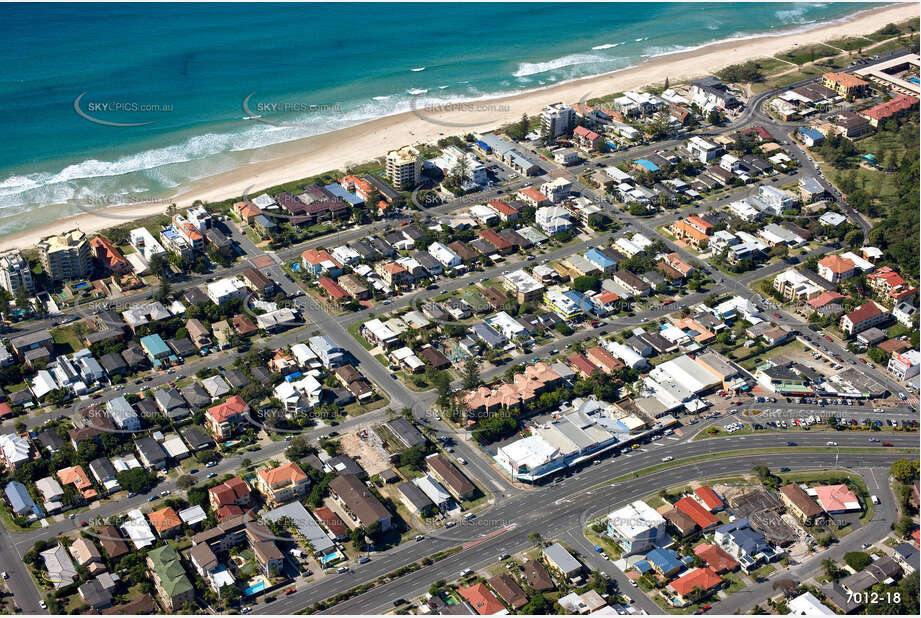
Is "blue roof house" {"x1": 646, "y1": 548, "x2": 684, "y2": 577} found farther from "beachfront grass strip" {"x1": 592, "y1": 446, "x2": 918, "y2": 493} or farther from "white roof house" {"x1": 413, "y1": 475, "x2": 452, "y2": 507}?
"white roof house" {"x1": 413, "y1": 475, "x2": 452, "y2": 507}

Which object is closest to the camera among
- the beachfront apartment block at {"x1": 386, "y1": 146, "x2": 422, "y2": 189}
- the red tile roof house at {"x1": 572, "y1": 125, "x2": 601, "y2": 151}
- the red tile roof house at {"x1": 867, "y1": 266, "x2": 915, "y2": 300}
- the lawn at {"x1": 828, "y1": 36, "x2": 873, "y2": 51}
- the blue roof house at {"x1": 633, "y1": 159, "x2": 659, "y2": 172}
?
the red tile roof house at {"x1": 867, "y1": 266, "x2": 915, "y2": 300}

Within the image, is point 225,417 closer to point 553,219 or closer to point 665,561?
point 665,561

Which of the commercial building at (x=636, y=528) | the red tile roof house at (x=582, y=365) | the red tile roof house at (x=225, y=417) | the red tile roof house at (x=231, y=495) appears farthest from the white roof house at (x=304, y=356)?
the commercial building at (x=636, y=528)

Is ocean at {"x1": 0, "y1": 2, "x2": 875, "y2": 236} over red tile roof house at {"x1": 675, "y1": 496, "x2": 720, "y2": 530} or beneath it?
over

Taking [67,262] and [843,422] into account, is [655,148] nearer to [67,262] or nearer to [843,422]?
[843,422]

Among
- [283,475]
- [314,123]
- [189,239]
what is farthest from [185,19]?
[283,475]

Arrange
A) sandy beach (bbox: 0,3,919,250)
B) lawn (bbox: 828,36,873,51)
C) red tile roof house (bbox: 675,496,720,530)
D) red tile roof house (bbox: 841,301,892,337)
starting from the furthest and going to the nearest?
lawn (bbox: 828,36,873,51), sandy beach (bbox: 0,3,919,250), red tile roof house (bbox: 841,301,892,337), red tile roof house (bbox: 675,496,720,530)

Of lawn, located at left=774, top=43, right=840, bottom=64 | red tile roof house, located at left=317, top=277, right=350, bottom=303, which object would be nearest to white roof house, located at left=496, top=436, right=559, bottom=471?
red tile roof house, located at left=317, top=277, right=350, bottom=303

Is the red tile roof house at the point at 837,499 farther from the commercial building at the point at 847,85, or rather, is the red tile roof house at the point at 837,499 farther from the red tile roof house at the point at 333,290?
the commercial building at the point at 847,85
